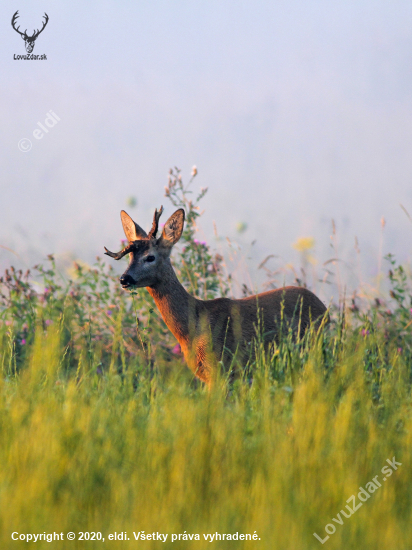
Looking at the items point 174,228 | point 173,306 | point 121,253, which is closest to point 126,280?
point 121,253

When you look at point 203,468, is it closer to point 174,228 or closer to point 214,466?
point 214,466

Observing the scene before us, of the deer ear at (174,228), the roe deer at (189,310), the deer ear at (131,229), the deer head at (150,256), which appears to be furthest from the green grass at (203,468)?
the deer ear at (131,229)

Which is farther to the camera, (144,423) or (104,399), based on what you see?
(104,399)

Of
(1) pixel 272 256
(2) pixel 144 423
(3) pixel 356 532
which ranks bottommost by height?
(3) pixel 356 532

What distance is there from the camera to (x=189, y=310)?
5.24m

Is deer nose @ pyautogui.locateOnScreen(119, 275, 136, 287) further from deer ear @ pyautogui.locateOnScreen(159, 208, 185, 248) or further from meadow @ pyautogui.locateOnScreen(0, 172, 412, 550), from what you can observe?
meadow @ pyautogui.locateOnScreen(0, 172, 412, 550)

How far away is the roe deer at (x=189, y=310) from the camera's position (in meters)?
5.02

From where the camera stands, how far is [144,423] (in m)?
3.16

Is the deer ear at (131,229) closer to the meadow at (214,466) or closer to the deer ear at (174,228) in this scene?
the deer ear at (174,228)

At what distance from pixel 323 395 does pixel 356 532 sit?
1.05m

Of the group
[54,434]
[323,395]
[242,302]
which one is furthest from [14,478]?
[242,302]

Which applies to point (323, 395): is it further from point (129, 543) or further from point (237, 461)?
point (129, 543)

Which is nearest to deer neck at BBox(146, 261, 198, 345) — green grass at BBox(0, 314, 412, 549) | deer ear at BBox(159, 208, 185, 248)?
deer ear at BBox(159, 208, 185, 248)

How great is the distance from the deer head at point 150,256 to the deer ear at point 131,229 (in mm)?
144
